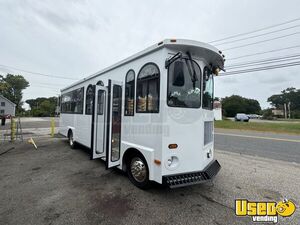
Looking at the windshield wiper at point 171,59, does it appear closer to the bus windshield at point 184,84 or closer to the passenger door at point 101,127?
the bus windshield at point 184,84

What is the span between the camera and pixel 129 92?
3.65 metres

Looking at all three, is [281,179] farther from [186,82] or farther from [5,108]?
[5,108]

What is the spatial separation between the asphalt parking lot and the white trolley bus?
443 mm

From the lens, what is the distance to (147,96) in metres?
3.15

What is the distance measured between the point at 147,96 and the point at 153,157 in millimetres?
1225

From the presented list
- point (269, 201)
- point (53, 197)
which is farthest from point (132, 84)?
point (269, 201)

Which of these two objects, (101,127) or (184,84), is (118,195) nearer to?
(101,127)

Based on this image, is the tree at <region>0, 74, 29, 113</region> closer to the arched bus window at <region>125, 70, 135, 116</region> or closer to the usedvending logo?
the arched bus window at <region>125, 70, 135, 116</region>

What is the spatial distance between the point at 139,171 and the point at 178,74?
86.8 inches

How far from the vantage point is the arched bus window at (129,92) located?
3.54m

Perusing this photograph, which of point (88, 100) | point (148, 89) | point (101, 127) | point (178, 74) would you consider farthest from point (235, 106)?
point (148, 89)

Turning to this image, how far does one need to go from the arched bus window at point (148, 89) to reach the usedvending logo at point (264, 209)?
234cm

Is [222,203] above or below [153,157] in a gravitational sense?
below

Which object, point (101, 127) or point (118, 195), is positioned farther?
point (101, 127)
